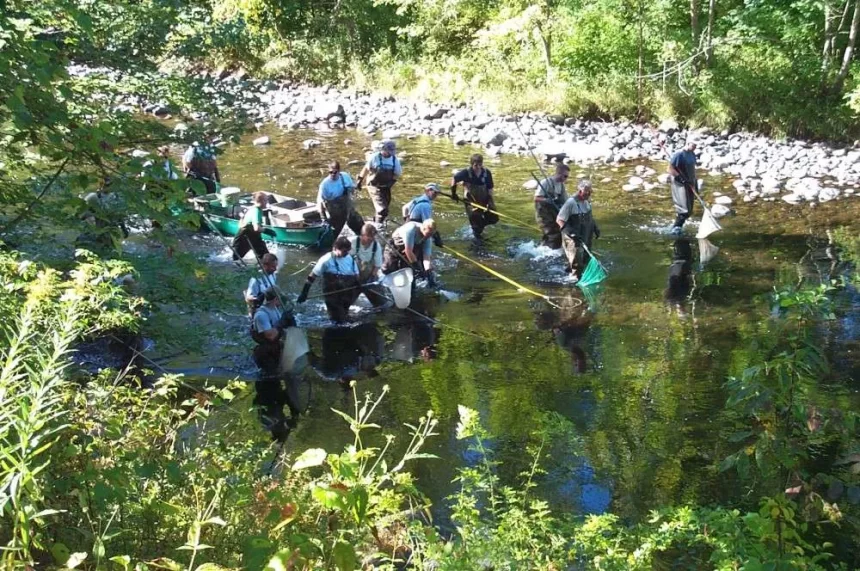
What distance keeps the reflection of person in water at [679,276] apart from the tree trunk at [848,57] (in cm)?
824

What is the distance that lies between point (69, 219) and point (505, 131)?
17.2m

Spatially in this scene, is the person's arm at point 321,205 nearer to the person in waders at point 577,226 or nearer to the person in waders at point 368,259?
the person in waders at point 368,259

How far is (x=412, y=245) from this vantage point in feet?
39.4

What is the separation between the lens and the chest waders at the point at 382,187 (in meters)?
14.4

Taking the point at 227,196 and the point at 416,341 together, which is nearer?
the point at 416,341

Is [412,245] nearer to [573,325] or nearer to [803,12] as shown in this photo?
[573,325]

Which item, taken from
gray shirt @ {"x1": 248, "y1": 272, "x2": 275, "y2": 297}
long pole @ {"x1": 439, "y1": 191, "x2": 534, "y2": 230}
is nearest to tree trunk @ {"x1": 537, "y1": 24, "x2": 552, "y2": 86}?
long pole @ {"x1": 439, "y1": 191, "x2": 534, "y2": 230}

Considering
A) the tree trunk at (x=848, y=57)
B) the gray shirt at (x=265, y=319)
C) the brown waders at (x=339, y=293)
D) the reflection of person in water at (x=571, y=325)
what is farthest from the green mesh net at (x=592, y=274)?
the tree trunk at (x=848, y=57)

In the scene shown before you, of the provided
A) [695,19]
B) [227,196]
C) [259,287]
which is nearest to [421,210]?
[259,287]

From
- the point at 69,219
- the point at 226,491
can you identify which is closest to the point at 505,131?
the point at 69,219

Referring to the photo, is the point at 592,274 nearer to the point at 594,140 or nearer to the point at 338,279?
the point at 338,279

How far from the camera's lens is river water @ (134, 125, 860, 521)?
24.9 feet

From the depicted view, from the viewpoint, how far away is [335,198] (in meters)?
13.7

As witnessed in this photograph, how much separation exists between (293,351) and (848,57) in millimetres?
16053
